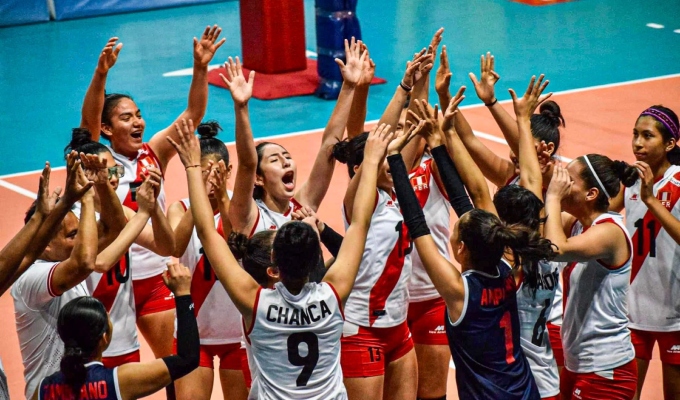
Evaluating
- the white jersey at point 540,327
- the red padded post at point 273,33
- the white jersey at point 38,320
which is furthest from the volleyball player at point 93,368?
the red padded post at point 273,33

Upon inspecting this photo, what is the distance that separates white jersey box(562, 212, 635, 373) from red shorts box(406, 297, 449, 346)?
1.01 metres

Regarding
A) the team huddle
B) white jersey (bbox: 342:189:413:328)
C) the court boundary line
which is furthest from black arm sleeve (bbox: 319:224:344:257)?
the court boundary line

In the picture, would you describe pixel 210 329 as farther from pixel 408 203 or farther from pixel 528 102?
pixel 528 102

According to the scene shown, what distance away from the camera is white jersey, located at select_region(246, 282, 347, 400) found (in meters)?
4.47

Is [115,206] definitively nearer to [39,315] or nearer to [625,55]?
[39,315]

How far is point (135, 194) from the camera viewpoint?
6785mm

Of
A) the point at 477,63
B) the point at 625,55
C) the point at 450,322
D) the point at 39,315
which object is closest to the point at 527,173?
the point at 450,322

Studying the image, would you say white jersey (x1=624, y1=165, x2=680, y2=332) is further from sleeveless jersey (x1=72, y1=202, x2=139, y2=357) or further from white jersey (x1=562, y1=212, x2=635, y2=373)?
sleeveless jersey (x1=72, y1=202, x2=139, y2=357)

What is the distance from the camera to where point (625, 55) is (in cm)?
1639

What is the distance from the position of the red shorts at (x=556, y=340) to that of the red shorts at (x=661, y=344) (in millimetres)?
466

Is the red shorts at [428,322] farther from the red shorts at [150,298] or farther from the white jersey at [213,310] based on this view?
the red shorts at [150,298]

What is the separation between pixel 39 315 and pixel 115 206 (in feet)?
2.79

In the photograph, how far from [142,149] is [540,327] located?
325 centimetres

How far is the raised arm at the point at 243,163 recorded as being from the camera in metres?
5.29
